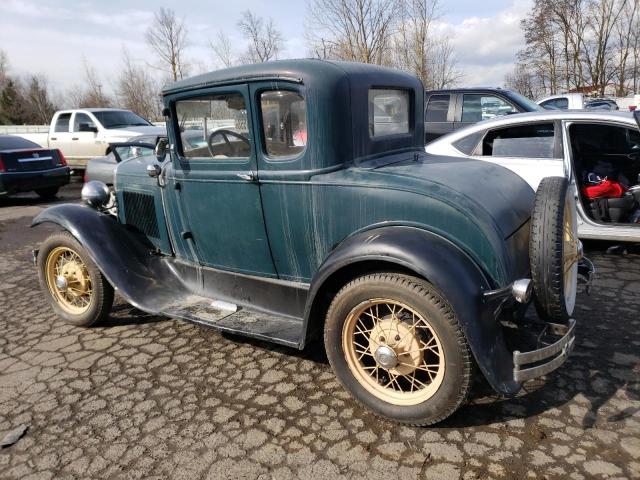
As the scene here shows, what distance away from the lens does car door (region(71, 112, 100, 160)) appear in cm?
1155

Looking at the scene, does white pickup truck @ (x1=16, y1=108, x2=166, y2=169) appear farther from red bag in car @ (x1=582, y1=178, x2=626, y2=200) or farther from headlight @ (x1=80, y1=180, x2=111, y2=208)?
red bag in car @ (x1=582, y1=178, x2=626, y2=200)

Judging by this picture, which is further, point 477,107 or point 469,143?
point 477,107

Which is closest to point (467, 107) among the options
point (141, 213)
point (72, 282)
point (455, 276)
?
point (141, 213)

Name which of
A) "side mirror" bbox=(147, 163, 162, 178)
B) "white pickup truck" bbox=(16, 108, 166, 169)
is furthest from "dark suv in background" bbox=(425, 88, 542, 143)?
"white pickup truck" bbox=(16, 108, 166, 169)

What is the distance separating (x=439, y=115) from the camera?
7.76 meters

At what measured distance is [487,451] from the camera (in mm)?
2223

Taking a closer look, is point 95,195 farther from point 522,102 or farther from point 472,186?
point 522,102

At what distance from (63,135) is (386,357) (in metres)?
12.4

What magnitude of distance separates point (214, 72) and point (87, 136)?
1018 cm

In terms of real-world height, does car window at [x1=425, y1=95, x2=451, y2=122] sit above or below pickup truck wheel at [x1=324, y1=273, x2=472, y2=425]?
above

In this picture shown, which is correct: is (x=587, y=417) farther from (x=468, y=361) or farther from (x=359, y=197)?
(x=359, y=197)

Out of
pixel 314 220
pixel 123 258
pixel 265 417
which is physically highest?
pixel 314 220

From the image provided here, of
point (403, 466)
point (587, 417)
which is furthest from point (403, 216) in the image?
point (587, 417)

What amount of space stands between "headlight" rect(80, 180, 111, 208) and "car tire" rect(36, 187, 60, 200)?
7.42 meters
